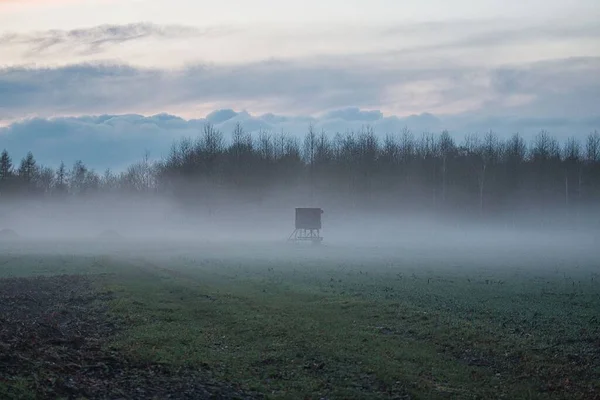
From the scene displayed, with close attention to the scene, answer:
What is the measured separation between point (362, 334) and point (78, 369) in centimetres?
970

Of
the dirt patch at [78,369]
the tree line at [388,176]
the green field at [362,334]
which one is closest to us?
the dirt patch at [78,369]

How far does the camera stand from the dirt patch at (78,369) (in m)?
14.2

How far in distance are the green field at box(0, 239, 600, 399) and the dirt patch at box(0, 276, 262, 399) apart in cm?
29

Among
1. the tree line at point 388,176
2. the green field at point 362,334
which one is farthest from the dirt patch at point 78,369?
the tree line at point 388,176

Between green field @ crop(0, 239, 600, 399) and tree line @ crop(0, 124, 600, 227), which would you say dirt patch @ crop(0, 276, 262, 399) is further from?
tree line @ crop(0, 124, 600, 227)

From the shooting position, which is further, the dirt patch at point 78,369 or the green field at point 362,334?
the green field at point 362,334

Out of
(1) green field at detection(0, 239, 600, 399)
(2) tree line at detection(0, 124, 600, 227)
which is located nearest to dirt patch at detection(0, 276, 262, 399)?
(1) green field at detection(0, 239, 600, 399)

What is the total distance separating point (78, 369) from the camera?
16.0 m

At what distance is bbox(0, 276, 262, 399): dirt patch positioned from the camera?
46.6ft

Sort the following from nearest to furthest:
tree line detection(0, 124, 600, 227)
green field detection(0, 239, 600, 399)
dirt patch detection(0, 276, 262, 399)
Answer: dirt patch detection(0, 276, 262, 399)
green field detection(0, 239, 600, 399)
tree line detection(0, 124, 600, 227)

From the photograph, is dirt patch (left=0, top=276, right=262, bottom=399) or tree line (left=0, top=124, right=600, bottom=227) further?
tree line (left=0, top=124, right=600, bottom=227)

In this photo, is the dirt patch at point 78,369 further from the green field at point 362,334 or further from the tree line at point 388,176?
the tree line at point 388,176

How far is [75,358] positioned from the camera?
55.9ft

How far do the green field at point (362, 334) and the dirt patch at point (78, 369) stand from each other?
0.29 metres
